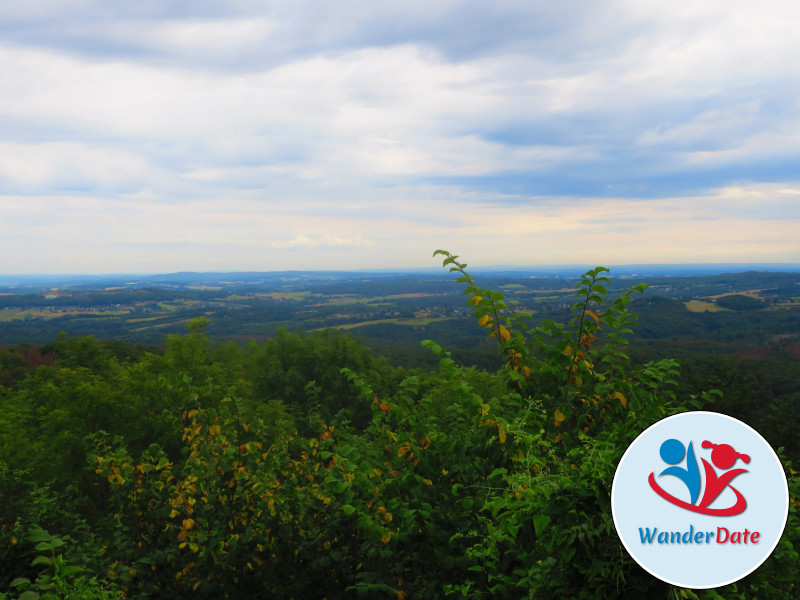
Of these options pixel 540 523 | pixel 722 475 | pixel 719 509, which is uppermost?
pixel 722 475

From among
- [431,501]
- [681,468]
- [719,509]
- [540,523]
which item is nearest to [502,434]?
[431,501]

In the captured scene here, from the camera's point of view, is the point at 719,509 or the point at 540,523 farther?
the point at 540,523

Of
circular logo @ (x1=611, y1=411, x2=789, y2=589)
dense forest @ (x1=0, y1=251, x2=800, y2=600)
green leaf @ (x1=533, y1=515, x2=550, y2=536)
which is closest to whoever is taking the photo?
circular logo @ (x1=611, y1=411, x2=789, y2=589)

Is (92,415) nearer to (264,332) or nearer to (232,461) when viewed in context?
(232,461)

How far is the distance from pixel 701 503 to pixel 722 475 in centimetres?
18

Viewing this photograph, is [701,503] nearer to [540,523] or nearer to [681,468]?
[681,468]

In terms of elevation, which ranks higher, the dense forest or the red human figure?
the red human figure

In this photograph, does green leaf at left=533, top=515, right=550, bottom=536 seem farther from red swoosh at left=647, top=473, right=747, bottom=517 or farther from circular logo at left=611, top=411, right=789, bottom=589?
red swoosh at left=647, top=473, right=747, bottom=517

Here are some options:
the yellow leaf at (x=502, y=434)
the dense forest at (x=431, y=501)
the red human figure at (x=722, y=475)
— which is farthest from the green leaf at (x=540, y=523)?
the yellow leaf at (x=502, y=434)

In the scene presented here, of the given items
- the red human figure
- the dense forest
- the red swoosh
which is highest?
the red human figure

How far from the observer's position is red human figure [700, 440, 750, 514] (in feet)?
8.04

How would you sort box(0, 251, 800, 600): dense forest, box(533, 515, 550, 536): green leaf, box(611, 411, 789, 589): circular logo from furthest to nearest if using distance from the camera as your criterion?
box(0, 251, 800, 600): dense forest
box(533, 515, 550, 536): green leaf
box(611, 411, 789, 589): circular logo

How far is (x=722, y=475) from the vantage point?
246 cm

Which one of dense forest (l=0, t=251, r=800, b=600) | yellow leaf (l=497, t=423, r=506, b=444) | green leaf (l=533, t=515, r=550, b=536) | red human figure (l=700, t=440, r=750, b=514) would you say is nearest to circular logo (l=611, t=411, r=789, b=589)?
red human figure (l=700, t=440, r=750, b=514)
